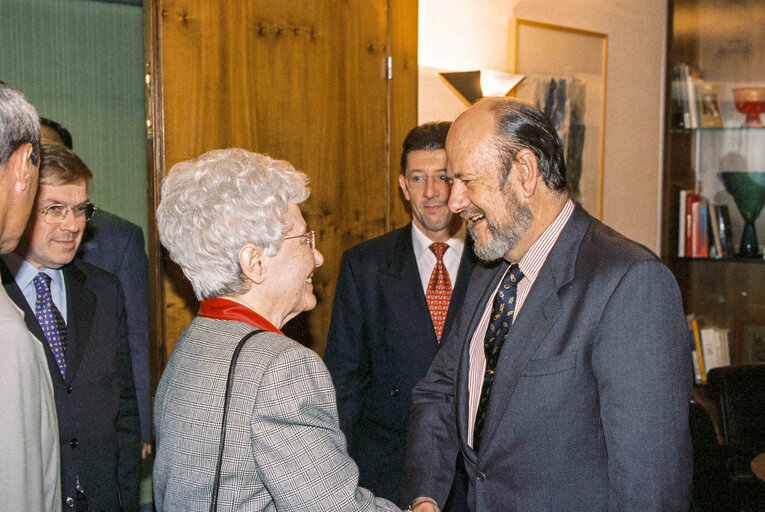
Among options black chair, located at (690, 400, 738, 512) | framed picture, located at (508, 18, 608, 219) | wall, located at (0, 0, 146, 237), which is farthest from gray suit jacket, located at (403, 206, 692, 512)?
wall, located at (0, 0, 146, 237)

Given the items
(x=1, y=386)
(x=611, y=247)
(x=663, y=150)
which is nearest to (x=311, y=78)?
(x=611, y=247)

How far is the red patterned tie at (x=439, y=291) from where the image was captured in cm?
268

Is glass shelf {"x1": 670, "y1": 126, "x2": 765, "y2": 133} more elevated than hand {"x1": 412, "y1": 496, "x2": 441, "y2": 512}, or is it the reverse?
glass shelf {"x1": 670, "y1": 126, "x2": 765, "y2": 133}

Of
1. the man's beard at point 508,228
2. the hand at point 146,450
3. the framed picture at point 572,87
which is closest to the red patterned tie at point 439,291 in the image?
A: the man's beard at point 508,228

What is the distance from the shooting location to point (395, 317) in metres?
2.66

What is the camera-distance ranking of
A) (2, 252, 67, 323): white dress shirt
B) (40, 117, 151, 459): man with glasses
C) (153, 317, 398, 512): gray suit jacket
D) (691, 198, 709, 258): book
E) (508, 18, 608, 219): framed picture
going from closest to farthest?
(153, 317, 398, 512): gray suit jacket → (2, 252, 67, 323): white dress shirt → (40, 117, 151, 459): man with glasses → (508, 18, 608, 219): framed picture → (691, 198, 709, 258): book

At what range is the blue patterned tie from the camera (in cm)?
240

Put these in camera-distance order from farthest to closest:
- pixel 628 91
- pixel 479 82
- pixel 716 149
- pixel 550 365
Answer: pixel 628 91, pixel 716 149, pixel 479 82, pixel 550 365

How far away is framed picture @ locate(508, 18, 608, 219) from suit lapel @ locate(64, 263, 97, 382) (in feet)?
8.75

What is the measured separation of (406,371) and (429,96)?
1674 millimetres

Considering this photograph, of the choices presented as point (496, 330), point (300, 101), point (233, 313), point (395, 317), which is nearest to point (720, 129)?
point (300, 101)

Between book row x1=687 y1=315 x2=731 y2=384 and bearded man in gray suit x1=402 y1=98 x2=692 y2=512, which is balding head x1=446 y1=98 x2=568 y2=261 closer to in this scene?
bearded man in gray suit x1=402 y1=98 x2=692 y2=512

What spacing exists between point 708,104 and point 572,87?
0.99m

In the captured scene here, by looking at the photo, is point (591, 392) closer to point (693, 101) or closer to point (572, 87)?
point (572, 87)
